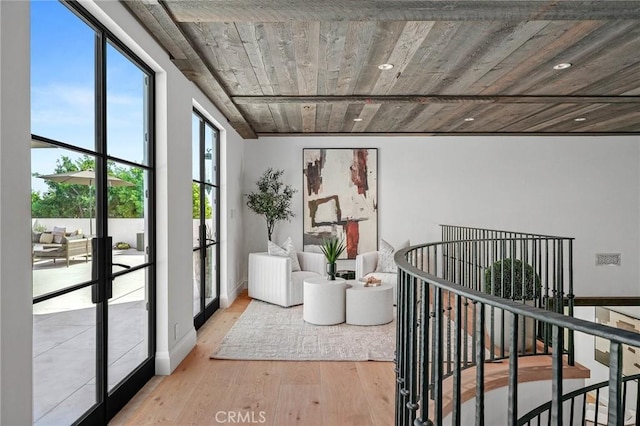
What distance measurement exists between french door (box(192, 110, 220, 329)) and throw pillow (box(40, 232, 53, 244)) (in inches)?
98.1

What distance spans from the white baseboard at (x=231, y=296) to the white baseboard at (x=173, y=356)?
1714 millimetres

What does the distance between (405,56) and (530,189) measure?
4852 mm

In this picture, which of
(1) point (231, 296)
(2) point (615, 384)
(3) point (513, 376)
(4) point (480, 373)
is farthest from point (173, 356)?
(2) point (615, 384)

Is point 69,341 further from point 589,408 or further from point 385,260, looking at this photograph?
point 589,408

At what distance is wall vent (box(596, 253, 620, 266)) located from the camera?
23.4ft

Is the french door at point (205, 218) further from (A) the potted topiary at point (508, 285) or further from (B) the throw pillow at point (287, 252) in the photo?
(A) the potted topiary at point (508, 285)

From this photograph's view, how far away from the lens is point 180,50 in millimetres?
3158

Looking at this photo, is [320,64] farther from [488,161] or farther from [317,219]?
[488,161]

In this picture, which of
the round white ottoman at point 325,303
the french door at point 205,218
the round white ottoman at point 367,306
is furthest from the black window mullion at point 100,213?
the round white ottoman at point 367,306

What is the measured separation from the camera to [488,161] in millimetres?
7160

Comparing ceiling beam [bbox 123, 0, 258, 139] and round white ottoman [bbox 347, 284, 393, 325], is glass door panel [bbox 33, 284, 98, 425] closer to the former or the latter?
ceiling beam [bbox 123, 0, 258, 139]

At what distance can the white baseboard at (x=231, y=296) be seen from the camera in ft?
18.3

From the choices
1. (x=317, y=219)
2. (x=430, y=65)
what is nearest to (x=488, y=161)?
(x=317, y=219)

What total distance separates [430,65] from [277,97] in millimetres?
1765
